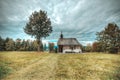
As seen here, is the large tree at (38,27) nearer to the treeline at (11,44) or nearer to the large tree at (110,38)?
the treeline at (11,44)

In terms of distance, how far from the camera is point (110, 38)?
452 centimetres

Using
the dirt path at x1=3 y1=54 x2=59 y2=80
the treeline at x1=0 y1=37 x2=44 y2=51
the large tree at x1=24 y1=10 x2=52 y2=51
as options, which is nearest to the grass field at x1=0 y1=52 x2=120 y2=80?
the dirt path at x1=3 y1=54 x2=59 y2=80

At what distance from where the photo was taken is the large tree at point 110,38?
172 inches

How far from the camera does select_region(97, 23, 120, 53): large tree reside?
4371 millimetres

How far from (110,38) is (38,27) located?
10.4 feet

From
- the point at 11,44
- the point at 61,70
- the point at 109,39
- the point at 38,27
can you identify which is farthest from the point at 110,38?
the point at 11,44

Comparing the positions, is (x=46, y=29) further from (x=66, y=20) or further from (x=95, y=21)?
(x=95, y=21)

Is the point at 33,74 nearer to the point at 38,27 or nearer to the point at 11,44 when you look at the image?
the point at 38,27

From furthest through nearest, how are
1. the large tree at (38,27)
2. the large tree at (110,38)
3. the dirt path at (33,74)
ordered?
the large tree at (38,27)
the large tree at (110,38)
the dirt path at (33,74)

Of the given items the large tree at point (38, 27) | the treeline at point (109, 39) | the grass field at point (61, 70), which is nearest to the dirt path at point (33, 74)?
the grass field at point (61, 70)

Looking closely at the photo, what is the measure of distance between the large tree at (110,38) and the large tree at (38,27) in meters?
2.28

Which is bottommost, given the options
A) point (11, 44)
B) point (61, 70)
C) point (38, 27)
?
point (61, 70)

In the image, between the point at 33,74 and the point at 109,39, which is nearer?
the point at 33,74

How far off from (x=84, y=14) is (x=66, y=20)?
0.76 metres
